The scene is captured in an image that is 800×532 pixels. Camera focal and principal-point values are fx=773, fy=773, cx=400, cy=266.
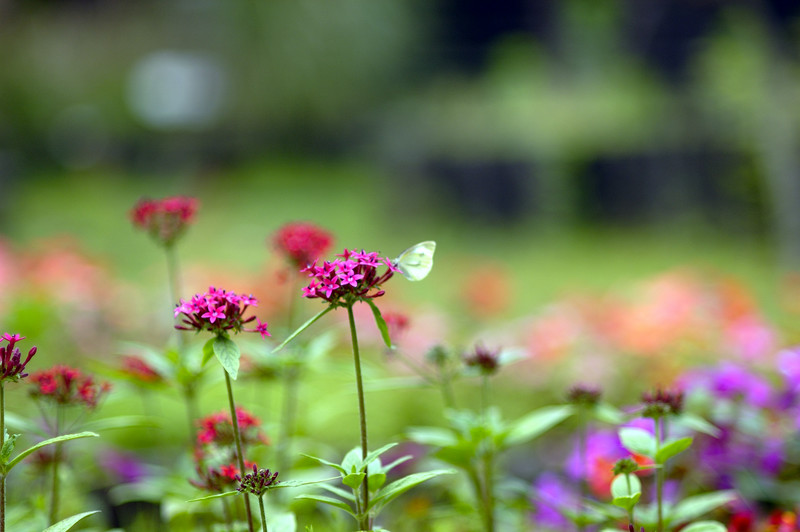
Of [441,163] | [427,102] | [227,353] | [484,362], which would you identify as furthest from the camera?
[427,102]

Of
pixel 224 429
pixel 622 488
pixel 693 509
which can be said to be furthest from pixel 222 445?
pixel 693 509

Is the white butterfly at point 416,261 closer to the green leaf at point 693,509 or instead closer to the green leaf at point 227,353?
the green leaf at point 227,353

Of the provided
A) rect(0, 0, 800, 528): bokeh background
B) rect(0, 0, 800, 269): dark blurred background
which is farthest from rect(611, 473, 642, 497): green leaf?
rect(0, 0, 800, 269): dark blurred background

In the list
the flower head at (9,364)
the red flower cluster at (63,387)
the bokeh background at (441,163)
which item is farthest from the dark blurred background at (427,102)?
the flower head at (9,364)

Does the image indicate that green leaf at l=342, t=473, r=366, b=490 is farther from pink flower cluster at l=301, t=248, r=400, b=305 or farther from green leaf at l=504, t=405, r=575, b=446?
green leaf at l=504, t=405, r=575, b=446

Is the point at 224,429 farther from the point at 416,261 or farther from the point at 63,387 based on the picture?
the point at 416,261

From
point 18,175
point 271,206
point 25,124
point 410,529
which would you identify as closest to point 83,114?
point 25,124

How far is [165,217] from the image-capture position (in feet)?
3.28

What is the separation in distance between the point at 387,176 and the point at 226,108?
302 centimetres

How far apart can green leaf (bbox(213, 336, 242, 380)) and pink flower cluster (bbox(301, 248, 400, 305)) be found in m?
Result: 0.08

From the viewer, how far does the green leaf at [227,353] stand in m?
0.65

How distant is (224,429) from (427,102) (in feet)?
25.1

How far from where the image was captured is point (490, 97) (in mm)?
7441

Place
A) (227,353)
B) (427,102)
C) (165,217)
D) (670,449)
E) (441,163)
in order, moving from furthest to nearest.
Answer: (427,102) < (441,163) < (165,217) < (670,449) < (227,353)
